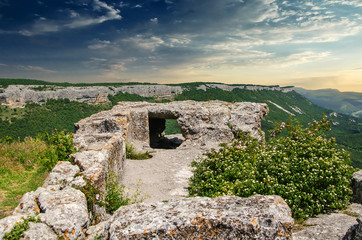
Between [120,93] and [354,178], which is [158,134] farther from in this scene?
[120,93]

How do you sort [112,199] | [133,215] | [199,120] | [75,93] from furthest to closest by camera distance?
[75,93] → [199,120] → [112,199] → [133,215]

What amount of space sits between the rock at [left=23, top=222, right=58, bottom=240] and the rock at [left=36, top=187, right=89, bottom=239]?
96 millimetres

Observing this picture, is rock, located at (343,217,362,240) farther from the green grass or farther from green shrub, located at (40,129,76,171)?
green shrub, located at (40,129,76,171)

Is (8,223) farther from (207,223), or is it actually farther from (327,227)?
(327,227)

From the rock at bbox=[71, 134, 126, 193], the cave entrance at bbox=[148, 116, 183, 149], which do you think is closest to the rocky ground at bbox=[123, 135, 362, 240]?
the rock at bbox=[71, 134, 126, 193]

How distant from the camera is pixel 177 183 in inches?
368

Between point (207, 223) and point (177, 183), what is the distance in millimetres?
6245

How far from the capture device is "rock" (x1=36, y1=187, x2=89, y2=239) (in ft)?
13.0

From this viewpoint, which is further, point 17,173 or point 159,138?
point 159,138

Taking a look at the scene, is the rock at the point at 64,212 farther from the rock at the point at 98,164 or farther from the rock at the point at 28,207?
the rock at the point at 98,164

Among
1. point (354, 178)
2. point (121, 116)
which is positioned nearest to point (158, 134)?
point (121, 116)

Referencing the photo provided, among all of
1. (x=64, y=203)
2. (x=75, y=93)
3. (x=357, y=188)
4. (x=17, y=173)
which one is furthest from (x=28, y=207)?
(x=75, y=93)

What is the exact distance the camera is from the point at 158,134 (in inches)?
778

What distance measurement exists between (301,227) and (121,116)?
11.6 meters
